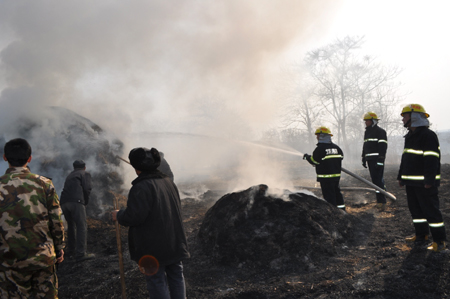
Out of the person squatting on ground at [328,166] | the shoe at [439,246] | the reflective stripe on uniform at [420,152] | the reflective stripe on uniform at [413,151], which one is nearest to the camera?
the shoe at [439,246]

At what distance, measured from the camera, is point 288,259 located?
4.44 m

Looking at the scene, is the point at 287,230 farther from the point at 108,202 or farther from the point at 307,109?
the point at 307,109

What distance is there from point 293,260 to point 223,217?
5.30ft

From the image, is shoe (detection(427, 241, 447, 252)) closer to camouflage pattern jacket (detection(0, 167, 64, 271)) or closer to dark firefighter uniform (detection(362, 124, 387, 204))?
dark firefighter uniform (detection(362, 124, 387, 204))

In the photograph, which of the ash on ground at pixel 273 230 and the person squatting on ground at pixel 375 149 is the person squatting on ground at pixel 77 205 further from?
the person squatting on ground at pixel 375 149

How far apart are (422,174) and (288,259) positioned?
241 centimetres

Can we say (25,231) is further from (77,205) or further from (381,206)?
(381,206)

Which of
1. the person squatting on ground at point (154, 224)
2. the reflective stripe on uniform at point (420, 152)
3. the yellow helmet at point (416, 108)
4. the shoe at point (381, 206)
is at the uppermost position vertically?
the yellow helmet at point (416, 108)

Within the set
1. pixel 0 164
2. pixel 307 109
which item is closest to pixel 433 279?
pixel 0 164

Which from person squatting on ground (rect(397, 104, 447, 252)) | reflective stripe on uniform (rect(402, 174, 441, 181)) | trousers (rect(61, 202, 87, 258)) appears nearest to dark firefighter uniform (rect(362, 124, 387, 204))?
person squatting on ground (rect(397, 104, 447, 252))

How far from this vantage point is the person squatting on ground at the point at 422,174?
4125mm

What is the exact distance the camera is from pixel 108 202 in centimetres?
919

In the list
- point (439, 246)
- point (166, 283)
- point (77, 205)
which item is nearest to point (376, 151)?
point (439, 246)

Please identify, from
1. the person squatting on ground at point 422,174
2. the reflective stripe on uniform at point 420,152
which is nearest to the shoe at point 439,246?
the person squatting on ground at point 422,174
